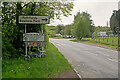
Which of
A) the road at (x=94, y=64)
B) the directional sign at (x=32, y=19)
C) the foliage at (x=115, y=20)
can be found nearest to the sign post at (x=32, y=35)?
the directional sign at (x=32, y=19)

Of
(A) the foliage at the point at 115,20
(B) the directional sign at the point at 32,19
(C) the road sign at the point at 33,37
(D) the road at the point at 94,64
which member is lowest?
(D) the road at the point at 94,64

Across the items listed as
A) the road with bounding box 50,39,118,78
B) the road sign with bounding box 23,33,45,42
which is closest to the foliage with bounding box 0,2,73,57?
the road sign with bounding box 23,33,45,42

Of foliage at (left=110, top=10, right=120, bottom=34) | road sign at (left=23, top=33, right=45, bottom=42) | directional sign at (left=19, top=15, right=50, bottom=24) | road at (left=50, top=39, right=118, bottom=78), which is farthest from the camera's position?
foliage at (left=110, top=10, right=120, bottom=34)

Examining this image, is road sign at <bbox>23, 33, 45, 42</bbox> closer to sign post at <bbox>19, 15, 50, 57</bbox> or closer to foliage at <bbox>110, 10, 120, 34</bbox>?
sign post at <bbox>19, 15, 50, 57</bbox>

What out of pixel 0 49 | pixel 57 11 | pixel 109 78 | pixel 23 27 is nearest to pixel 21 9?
pixel 23 27

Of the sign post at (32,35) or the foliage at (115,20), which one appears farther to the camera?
the foliage at (115,20)

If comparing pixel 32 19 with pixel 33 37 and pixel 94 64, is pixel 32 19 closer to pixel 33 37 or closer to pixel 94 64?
pixel 33 37

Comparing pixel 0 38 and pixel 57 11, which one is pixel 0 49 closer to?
pixel 0 38

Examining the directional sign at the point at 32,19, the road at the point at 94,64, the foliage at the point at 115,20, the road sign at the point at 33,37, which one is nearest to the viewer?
the road at the point at 94,64

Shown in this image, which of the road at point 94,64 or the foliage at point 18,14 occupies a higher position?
the foliage at point 18,14

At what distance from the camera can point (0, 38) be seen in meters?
9.23

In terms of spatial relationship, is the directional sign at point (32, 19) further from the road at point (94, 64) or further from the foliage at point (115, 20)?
the foliage at point (115, 20)

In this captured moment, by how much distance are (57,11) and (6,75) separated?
803 centimetres

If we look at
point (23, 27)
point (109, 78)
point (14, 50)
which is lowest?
point (109, 78)
